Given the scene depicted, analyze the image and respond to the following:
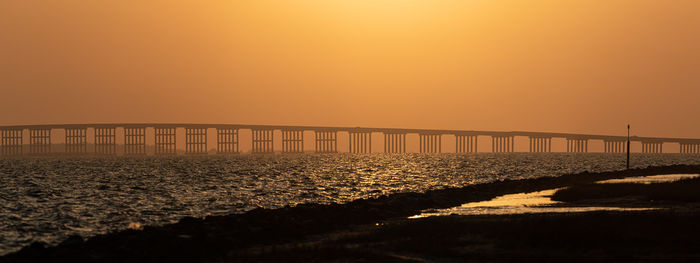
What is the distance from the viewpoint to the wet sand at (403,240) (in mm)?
20125

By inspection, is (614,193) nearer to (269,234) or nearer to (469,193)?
(469,193)

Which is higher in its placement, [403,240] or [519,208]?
[403,240]

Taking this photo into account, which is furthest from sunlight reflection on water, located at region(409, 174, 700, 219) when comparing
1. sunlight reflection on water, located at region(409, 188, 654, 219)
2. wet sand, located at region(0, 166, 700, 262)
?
wet sand, located at region(0, 166, 700, 262)

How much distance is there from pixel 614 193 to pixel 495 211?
1293 cm

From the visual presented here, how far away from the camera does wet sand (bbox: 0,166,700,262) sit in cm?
2012

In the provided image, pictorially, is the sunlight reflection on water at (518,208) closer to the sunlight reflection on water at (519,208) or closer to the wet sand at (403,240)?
the sunlight reflection on water at (519,208)

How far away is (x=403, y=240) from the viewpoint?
76.0 ft

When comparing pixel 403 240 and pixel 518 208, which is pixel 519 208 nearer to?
pixel 518 208

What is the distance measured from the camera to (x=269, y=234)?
27.9 metres

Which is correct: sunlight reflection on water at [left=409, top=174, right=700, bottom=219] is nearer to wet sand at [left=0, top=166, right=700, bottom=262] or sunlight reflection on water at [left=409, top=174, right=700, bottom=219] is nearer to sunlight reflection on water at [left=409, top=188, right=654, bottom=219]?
sunlight reflection on water at [left=409, top=188, right=654, bottom=219]

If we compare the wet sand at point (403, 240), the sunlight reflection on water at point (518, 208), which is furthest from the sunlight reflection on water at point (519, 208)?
the wet sand at point (403, 240)

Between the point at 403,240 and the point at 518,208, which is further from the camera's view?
the point at 518,208

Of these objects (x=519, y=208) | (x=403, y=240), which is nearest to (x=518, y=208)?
(x=519, y=208)

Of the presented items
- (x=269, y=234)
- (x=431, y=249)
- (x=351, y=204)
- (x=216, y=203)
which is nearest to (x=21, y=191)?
(x=216, y=203)
